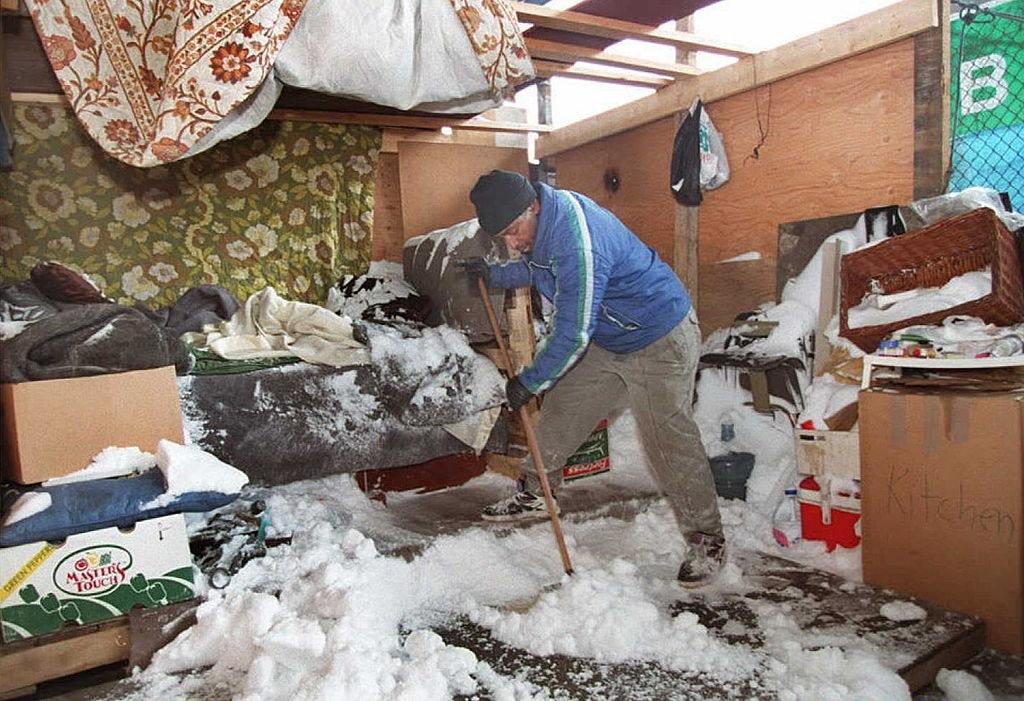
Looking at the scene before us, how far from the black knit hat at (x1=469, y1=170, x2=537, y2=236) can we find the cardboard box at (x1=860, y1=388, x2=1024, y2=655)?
131 cm

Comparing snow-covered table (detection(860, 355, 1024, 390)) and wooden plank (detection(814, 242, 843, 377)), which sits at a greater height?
wooden plank (detection(814, 242, 843, 377))

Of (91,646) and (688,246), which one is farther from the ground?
(688,246)

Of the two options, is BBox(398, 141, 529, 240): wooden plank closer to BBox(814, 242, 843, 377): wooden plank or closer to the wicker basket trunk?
BBox(814, 242, 843, 377): wooden plank

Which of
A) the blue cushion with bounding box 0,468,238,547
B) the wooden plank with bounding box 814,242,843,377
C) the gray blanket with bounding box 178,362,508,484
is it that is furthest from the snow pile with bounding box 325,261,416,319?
the wooden plank with bounding box 814,242,843,377

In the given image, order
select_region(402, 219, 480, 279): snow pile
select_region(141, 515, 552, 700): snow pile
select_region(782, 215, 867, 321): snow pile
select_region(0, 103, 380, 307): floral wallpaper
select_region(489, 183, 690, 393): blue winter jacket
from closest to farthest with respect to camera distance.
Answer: select_region(141, 515, 552, 700): snow pile
select_region(489, 183, 690, 393): blue winter jacket
select_region(782, 215, 867, 321): snow pile
select_region(0, 103, 380, 307): floral wallpaper
select_region(402, 219, 480, 279): snow pile

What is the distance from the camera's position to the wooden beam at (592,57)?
127 inches

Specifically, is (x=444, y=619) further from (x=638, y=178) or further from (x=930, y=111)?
(x=638, y=178)

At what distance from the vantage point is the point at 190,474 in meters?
1.97

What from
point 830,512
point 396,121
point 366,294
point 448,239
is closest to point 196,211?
point 366,294

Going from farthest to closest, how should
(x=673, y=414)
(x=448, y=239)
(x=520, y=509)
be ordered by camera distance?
(x=448, y=239)
(x=520, y=509)
(x=673, y=414)

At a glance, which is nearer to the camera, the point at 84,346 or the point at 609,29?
the point at 84,346

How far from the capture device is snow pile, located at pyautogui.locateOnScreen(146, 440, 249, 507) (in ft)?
6.33

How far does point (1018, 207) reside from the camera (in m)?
3.11

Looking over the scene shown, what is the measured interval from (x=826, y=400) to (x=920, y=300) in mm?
482
